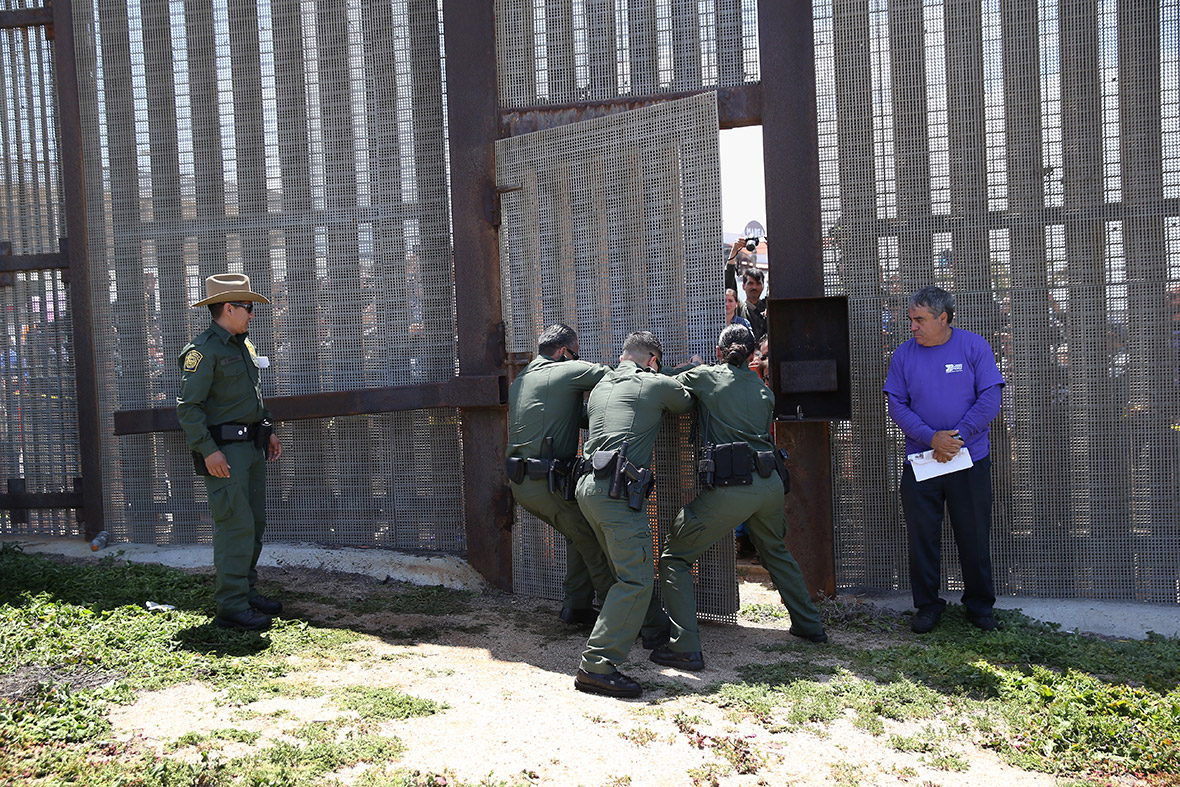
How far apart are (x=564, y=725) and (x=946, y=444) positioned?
9.13 feet

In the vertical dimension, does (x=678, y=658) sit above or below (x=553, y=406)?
below

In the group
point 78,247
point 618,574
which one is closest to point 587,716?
point 618,574

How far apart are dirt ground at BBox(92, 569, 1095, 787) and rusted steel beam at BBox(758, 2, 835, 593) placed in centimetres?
81

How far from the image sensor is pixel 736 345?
486 cm

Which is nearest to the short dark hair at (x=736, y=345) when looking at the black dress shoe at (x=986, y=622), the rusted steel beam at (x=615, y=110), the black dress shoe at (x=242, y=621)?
the rusted steel beam at (x=615, y=110)

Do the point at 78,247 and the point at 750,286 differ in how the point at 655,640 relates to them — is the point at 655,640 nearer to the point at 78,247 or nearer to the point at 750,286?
the point at 750,286

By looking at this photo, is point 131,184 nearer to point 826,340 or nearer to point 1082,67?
point 826,340

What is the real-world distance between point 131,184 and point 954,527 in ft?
21.8

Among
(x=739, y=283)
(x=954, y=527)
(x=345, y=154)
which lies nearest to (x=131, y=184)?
(x=345, y=154)

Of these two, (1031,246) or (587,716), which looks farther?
(1031,246)

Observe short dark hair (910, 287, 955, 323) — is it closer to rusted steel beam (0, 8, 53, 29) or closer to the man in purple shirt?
the man in purple shirt

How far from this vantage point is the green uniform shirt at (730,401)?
4801mm

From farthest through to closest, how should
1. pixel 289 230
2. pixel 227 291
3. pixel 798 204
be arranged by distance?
pixel 289 230 → pixel 798 204 → pixel 227 291

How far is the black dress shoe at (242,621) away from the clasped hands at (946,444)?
13.6 feet
